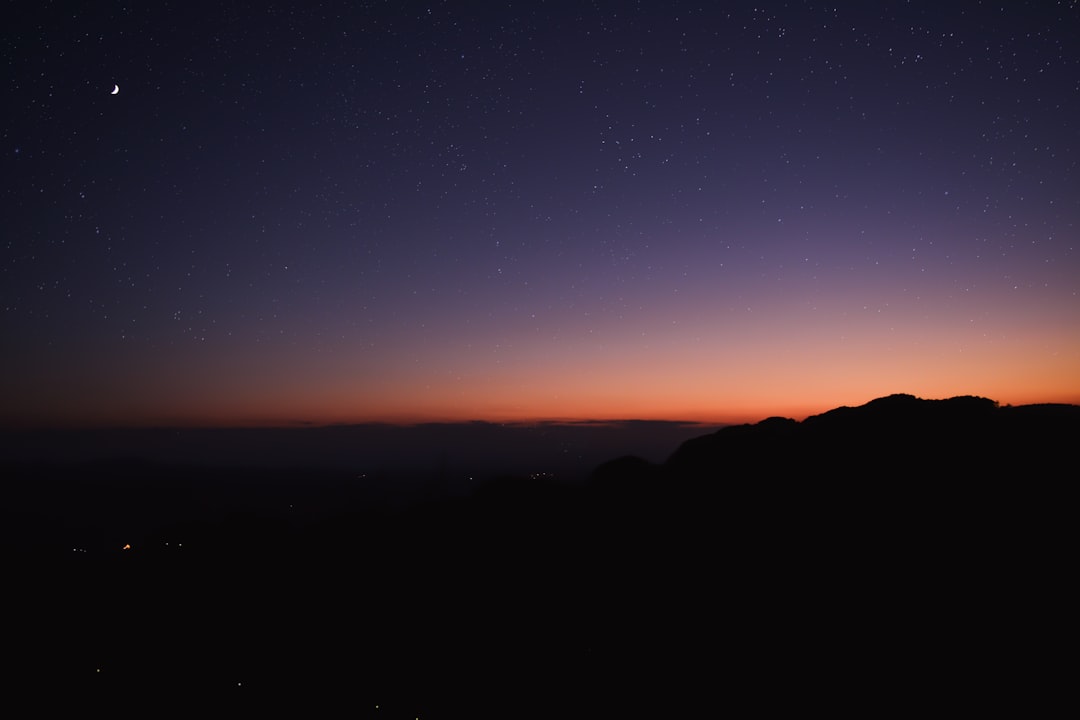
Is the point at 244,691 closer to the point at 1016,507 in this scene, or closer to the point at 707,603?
the point at 707,603

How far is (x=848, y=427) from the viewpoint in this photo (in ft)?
87.9

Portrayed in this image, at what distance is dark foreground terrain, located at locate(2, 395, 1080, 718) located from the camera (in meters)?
16.0

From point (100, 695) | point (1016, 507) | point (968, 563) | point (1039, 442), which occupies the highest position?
point (1039, 442)

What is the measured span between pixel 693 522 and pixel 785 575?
6245mm

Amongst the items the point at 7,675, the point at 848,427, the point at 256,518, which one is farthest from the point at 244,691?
the point at 848,427

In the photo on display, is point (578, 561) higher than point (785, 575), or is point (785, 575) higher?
point (785, 575)

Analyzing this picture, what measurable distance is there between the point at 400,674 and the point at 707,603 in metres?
17.5

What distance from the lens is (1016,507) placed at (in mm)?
17828

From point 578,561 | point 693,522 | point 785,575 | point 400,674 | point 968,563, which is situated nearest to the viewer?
point 968,563

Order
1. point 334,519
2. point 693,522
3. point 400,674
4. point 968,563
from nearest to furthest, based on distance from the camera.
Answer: point 968,563
point 693,522
point 400,674
point 334,519

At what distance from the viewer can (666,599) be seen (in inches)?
894

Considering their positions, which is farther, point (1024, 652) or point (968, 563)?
point (968, 563)

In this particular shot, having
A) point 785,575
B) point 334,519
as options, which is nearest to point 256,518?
Answer: point 334,519

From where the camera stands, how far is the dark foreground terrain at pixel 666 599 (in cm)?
1602
